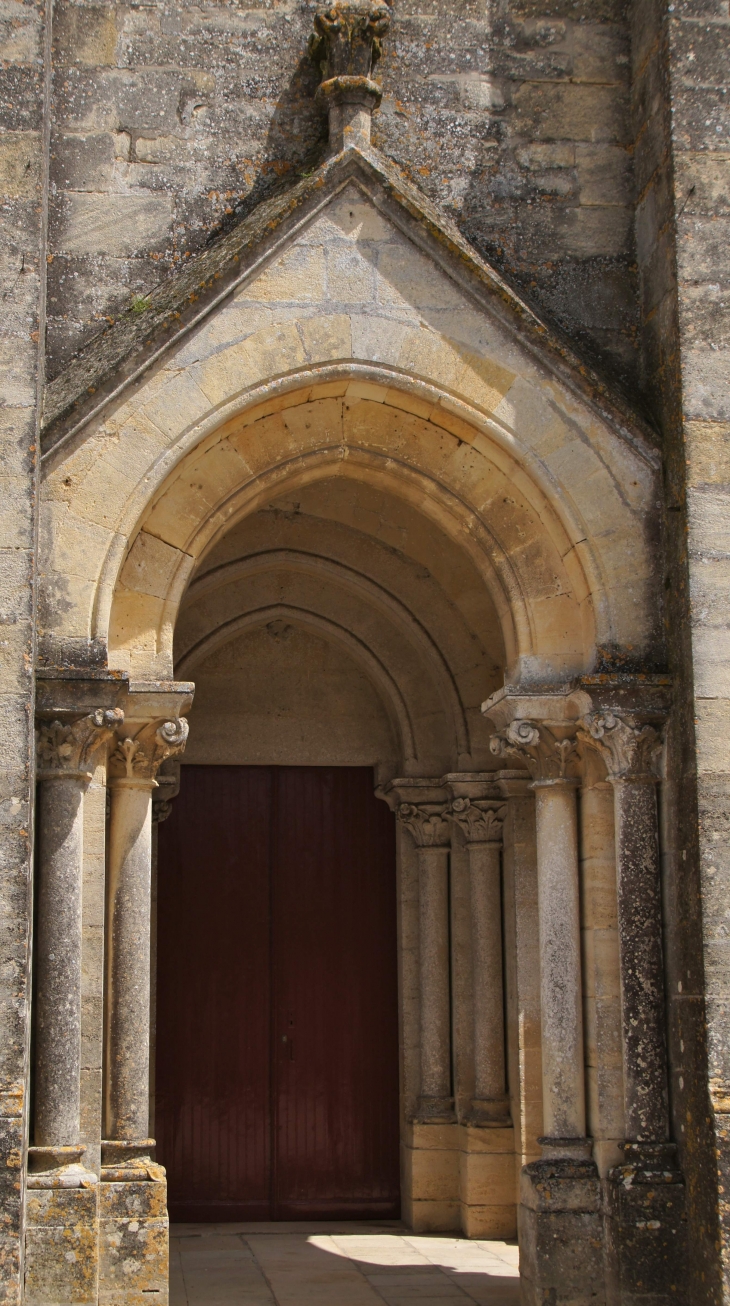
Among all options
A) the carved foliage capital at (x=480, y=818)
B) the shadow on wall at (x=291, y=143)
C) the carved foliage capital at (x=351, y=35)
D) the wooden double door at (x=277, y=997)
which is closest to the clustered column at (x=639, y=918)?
the carved foliage capital at (x=480, y=818)

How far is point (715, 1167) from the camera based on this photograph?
557 cm

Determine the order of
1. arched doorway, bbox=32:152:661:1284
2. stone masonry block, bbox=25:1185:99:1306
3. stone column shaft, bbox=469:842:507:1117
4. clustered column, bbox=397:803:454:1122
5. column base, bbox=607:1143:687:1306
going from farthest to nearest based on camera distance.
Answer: clustered column, bbox=397:803:454:1122 < stone column shaft, bbox=469:842:507:1117 < arched doorway, bbox=32:152:661:1284 < column base, bbox=607:1143:687:1306 < stone masonry block, bbox=25:1185:99:1306

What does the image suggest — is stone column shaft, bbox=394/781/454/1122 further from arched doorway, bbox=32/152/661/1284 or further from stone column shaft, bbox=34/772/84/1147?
stone column shaft, bbox=34/772/84/1147

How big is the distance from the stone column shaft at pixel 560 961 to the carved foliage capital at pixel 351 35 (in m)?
3.28

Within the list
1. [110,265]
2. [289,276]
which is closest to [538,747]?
[289,276]

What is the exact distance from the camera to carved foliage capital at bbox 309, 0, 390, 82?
6.61 m

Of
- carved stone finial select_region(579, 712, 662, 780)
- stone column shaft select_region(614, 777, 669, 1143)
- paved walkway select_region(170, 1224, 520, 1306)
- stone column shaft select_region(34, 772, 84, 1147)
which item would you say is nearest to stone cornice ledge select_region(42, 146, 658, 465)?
carved stone finial select_region(579, 712, 662, 780)

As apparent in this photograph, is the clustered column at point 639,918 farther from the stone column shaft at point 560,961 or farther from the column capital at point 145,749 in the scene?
the column capital at point 145,749

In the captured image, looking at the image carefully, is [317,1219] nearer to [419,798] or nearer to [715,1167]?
[419,798]

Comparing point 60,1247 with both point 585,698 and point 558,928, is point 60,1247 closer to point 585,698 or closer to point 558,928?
point 558,928

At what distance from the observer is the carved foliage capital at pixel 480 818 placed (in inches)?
312

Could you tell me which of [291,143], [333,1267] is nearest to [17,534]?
[291,143]

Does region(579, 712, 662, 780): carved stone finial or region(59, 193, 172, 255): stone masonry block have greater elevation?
region(59, 193, 172, 255): stone masonry block

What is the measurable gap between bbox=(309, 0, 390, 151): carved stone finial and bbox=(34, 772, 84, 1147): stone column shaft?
308cm
